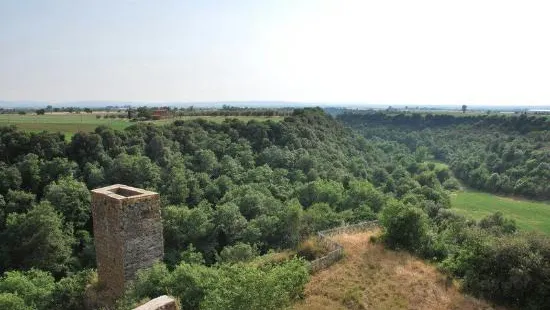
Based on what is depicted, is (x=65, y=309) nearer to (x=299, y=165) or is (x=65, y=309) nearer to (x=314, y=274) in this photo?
(x=314, y=274)

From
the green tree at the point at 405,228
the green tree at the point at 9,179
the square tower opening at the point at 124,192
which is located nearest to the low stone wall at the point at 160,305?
the square tower opening at the point at 124,192

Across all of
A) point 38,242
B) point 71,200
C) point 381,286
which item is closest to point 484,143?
point 381,286

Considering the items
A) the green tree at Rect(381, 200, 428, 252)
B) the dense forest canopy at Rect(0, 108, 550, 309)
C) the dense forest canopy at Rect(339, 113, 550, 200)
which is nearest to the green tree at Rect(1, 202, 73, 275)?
the dense forest canopy at Rect(0, 108, 550, 309)

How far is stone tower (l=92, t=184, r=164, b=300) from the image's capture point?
13.7 meters

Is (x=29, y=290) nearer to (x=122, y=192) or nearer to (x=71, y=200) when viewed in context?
(x=122, y=192)

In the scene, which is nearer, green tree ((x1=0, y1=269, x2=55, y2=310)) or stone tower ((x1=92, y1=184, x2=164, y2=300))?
stone tower ((x1=92, y1=184, x2=164, y2=300))

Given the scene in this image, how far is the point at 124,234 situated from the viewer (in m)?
13.7

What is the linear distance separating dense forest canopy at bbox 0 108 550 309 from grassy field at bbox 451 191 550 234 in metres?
4.34

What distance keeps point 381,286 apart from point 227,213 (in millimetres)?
16288

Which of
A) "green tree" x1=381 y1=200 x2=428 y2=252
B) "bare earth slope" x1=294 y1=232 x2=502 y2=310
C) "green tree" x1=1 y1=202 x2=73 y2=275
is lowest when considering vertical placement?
"green tree" x1=1 y1=202 x2=73 y2=275

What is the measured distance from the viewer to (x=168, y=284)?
1334cm

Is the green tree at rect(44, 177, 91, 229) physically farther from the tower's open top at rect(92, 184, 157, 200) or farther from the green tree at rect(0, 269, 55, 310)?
the tower's open top at rect(92, 184, 157, 200)

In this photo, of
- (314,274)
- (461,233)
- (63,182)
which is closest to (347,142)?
(461,233)

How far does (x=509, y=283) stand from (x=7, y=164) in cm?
3622
